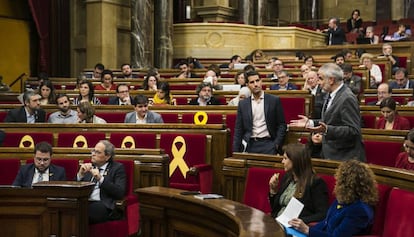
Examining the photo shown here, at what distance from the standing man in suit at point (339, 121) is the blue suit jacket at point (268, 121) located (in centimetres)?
130

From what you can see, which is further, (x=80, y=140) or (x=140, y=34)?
(x=140, y=34)

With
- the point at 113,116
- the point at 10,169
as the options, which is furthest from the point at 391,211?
the point at 113,116

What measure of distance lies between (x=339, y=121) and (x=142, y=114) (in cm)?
283

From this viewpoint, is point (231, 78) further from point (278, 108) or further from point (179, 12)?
point (179, 12)

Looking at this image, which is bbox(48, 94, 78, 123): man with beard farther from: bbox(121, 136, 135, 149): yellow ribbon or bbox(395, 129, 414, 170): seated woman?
bbox(395, 129, 414, 170): seated woman

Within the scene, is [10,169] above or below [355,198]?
below

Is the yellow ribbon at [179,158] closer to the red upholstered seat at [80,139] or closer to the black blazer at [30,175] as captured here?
the red upholstered seat at [80,139]

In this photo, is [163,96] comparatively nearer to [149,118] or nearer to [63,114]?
[149,118]

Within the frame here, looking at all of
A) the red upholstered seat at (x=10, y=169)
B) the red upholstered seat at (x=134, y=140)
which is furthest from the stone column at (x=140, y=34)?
the red upholstered seat at (x=10, y=169)

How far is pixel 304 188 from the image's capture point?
4250mm

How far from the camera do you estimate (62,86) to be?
449 inches

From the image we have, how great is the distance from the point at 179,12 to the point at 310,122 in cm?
1379

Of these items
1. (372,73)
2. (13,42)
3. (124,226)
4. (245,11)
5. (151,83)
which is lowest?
(124,226)

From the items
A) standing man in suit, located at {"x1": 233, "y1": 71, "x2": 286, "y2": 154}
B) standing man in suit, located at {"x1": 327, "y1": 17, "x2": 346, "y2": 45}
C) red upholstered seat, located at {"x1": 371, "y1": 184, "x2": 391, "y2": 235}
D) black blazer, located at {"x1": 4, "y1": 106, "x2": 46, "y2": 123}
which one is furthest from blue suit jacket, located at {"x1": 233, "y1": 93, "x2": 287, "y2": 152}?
standing man in suit, located at {"x1": 327, "y1": 17, "x2": 346, "y2": 45}
